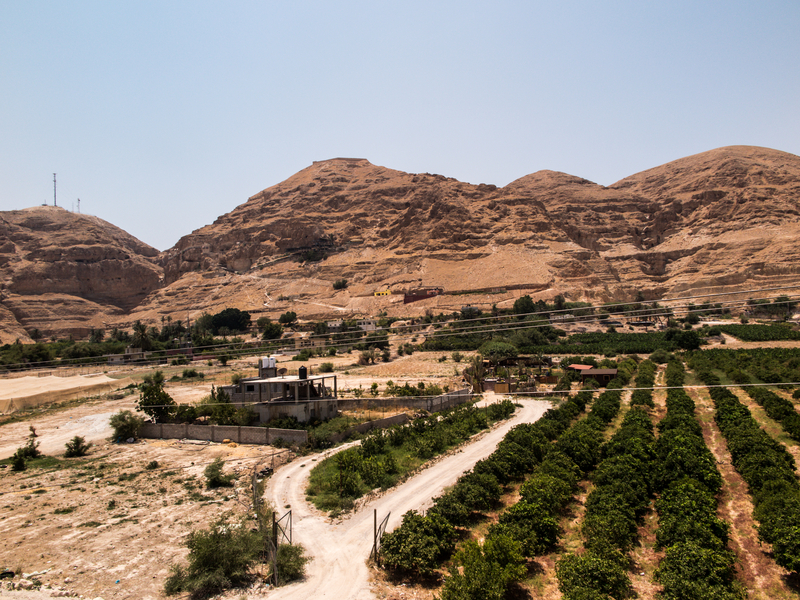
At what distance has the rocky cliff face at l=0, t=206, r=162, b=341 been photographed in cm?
13512

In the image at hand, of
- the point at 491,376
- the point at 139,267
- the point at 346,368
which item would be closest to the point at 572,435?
the point at 491,376

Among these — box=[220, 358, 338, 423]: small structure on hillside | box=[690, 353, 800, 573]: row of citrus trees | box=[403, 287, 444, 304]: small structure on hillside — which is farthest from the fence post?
box=[403, 287, 444, 304]: small structure on hillside

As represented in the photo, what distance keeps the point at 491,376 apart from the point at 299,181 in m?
167

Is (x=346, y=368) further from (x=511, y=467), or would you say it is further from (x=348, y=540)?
(x=348, y=540)

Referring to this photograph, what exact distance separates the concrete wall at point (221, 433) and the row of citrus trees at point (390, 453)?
3.81 meters

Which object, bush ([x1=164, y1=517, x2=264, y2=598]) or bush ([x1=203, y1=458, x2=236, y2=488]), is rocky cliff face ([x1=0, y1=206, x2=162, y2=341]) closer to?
bush ([x1=203, y1=458, x2=236, y2=488])

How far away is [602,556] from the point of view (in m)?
13.3

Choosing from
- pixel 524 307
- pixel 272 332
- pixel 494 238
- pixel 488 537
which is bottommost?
pixel 488 537

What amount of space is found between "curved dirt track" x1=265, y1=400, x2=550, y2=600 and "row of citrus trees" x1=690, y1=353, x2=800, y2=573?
1058 cm

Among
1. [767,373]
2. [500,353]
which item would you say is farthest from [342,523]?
[767,373]

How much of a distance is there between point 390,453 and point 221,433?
1047 centimetres

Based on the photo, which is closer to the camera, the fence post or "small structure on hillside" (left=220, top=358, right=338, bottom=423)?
the fence post

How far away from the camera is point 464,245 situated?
131 meters

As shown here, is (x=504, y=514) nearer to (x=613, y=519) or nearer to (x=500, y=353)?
(x=613, y=519)
